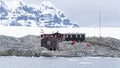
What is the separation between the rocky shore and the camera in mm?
135625

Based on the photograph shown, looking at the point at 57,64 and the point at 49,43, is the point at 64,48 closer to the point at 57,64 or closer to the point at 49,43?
the point at 49,43

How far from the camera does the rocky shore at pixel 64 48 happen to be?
445 feet

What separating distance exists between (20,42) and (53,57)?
2342 cm

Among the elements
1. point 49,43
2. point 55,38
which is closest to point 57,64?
point 49,43

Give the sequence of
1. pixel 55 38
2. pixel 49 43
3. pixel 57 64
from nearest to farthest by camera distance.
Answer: pixel 57 64 < pixel 49 43 < pixel 55 38

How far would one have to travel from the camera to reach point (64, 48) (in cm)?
14138

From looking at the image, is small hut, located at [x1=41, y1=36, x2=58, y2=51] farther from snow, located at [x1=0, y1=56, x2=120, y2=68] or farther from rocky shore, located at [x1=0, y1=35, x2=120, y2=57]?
snow, located at [x1=0, y1=56, x2=120, y2=68]

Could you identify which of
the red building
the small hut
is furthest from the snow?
the red building

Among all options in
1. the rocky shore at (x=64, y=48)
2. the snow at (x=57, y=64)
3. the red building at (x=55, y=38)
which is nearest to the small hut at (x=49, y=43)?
the red building at (x=55, y=38)

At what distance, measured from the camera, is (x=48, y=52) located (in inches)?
5349

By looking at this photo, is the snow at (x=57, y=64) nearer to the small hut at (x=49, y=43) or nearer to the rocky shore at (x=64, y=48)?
the rocky shore at (x=64, y=48)

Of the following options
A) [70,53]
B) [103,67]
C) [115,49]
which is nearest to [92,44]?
[115,49]

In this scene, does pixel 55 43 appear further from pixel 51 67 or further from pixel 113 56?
pixel 51 67

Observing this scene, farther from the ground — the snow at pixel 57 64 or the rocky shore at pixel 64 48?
the snow at pixel 57 64
